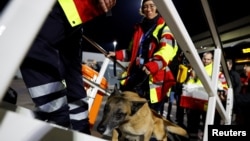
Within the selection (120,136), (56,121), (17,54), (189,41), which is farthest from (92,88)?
(17,54)

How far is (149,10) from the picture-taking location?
2.11 meters

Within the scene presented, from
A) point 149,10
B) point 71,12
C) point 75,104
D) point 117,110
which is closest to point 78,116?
point 75,104

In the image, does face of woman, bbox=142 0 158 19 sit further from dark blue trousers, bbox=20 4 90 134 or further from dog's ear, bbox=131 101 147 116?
dark blue trousers, bbox=20 4 90 134

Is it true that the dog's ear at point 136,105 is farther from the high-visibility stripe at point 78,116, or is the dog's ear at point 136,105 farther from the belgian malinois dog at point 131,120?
the high-visibility stripe at point 78,116

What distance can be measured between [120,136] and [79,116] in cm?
35

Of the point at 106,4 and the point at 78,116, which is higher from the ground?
the point at 106,4

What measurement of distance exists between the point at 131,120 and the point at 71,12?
758 mm

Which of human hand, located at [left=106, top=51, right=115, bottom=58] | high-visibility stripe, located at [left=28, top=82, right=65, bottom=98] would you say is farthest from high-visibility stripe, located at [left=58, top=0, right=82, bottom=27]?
human hand, located at [left=106, top=51, right=115, bottom=58]

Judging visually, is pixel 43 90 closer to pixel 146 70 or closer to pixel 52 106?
pixel 52 106

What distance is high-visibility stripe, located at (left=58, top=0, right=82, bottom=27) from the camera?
100cm

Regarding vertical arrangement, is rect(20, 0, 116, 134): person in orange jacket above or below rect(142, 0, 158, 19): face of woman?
below

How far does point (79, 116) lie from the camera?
1.37 metres

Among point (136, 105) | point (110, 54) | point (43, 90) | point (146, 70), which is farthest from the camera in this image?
point (110, 54)

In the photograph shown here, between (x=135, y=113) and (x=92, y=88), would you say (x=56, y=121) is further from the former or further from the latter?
(x=92, y=88)
